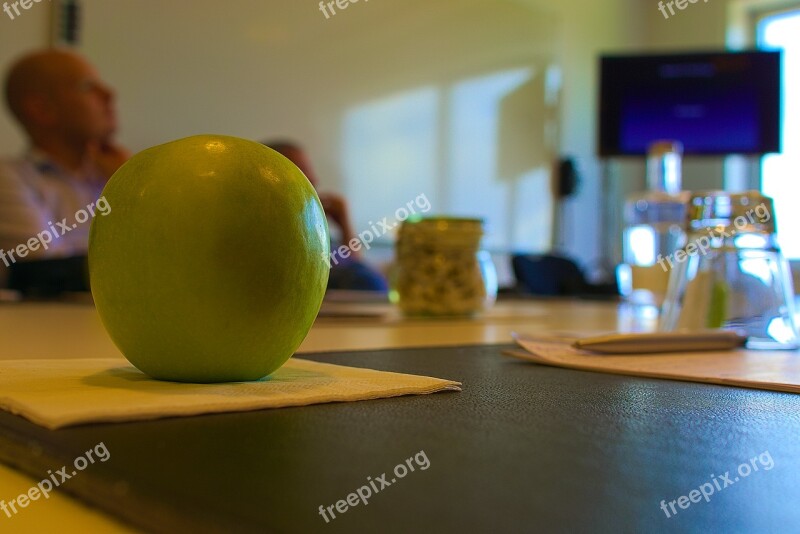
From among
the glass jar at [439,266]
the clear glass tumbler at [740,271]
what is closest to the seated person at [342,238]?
the glass jar at [439,266]

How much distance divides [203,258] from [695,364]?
395 mm

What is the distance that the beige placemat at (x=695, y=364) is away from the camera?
0.53 meters

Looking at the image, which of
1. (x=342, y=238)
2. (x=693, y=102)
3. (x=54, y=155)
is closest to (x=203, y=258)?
(x=54, y=155)

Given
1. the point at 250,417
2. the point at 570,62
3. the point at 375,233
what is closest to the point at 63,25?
the point at 375,233

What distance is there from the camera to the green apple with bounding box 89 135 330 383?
1.44ft

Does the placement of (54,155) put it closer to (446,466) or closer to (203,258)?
(203,258)

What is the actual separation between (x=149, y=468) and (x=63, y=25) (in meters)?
2.70

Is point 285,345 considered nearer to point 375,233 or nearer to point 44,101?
point 44,101

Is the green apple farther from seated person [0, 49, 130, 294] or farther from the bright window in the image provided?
the bright window

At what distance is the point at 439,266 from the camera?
1.28 m

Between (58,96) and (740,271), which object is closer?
(740,271)

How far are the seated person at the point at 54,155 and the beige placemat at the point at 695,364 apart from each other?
6.37 ft

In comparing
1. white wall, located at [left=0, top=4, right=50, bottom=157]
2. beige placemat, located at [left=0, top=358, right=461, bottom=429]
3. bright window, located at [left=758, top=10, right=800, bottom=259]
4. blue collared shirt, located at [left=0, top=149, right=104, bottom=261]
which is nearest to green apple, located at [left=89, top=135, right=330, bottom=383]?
beige placemat, located at [left=0, top=358, right=461, bottom=429]

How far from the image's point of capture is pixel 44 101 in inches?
101
